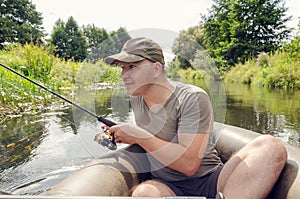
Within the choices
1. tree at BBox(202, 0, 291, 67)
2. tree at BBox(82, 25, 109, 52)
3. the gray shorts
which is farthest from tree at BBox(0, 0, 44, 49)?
the gray shorts

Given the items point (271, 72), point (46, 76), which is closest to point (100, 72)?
point (46, 76)

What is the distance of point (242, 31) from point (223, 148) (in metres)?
22.5

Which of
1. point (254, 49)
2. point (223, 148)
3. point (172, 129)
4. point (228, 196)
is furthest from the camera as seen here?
point (254, 49)

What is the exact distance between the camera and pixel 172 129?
4.43 ft

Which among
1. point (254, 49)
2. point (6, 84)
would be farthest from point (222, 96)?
point (254, 49)

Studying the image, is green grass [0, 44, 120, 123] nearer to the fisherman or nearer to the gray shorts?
the fisherman

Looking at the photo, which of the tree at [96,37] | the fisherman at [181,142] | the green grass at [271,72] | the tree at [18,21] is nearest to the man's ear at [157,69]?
the fisherman at [181,142]

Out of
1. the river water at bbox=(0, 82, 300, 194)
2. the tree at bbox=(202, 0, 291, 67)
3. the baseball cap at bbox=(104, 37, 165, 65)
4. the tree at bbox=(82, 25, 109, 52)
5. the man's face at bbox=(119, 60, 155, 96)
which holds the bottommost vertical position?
the river water at bbox=(0, 82, 300, 194)

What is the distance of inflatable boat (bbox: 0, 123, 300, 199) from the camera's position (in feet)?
3.89

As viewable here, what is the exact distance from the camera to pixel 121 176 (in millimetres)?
1467

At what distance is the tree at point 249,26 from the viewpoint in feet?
71.9

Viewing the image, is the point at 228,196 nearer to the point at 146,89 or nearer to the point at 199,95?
the point at 199,95

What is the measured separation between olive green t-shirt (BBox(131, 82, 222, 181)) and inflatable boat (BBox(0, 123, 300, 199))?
Result: 13cm

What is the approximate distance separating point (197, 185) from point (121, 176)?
36 centimetres
